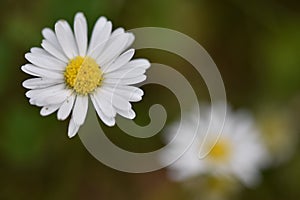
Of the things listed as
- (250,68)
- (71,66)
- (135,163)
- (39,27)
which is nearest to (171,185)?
(135,163)

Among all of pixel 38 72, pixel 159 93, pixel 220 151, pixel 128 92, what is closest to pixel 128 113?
pixel 128 92

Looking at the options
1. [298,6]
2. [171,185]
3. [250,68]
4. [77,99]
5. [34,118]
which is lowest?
[77,99]

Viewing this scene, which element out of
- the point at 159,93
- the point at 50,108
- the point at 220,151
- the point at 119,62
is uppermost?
the point at 159,93

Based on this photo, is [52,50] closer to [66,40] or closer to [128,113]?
[66,40]

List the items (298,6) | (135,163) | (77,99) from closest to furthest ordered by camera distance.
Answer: (77,99), (135,163), (298,6)

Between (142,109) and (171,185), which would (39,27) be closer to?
(142,109)

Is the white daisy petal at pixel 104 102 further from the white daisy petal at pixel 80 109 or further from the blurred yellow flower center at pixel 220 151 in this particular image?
the blurred yellow flower center at pixel 220 151
